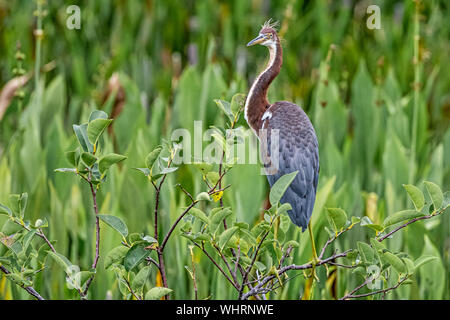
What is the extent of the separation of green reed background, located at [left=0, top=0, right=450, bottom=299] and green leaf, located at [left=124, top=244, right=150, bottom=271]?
0.24m

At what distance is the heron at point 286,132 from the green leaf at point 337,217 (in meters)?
0.03

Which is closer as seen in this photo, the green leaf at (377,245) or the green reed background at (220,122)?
the green leaf at (377,245)

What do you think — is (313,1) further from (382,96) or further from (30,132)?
(30,132)

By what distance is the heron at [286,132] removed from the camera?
57 cm

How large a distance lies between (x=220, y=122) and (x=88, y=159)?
2.65 ft

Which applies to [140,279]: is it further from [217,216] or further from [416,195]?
[416,195]

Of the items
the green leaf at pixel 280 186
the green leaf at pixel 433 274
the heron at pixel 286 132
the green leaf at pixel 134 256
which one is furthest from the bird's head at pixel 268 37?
the green leaf at pixel 433 274

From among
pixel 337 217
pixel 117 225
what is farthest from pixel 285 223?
pixel 117 225

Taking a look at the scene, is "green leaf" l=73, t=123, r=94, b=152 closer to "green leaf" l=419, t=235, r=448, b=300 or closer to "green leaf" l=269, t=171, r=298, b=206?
"green leaf" l=269, t=171, r=298, b=206

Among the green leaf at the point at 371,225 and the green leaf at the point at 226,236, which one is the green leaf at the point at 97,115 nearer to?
the green leaf at the point at 226,236

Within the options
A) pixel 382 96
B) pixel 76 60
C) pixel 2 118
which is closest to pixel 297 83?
pixel 382 96

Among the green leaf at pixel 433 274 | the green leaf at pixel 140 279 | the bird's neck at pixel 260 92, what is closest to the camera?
the bird's neck at pixel 260 92

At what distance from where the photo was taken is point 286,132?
1.94ft

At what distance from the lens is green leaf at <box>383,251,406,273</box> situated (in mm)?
629
